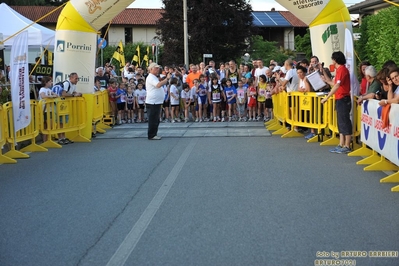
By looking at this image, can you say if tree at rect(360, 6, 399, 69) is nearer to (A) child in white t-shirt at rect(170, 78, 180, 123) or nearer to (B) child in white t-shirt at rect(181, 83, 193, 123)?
(B) child in white t-shirt at rect(181, 83, 193, 123)

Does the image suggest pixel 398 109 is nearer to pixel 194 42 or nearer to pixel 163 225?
pixel 163 225

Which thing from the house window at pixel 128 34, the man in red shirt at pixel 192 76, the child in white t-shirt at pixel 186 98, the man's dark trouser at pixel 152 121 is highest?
the house window at pixel 128 34

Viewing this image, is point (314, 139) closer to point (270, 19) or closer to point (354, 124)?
point (354, 124)

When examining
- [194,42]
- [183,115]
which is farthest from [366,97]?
[194,42]

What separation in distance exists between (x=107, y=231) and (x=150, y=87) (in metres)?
9.04

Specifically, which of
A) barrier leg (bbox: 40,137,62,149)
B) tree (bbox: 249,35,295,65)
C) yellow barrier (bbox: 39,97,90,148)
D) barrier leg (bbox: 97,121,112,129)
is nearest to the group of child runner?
barrier leg (bbox: 97,121,112,129)

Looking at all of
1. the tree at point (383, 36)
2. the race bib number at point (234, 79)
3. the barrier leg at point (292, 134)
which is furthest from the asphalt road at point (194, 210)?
the tree at point (383, 36)

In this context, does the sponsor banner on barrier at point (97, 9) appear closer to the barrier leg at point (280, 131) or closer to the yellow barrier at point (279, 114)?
the yellow barrier at point (279, 114)

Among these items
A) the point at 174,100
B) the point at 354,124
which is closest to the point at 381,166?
the point at 354,124

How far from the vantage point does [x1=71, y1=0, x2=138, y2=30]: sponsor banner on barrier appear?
1453 centimetres

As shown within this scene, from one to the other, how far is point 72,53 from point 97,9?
131cm

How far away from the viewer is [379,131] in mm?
9367

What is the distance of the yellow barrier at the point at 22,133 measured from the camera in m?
11.6

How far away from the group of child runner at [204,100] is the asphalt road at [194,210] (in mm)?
8213
